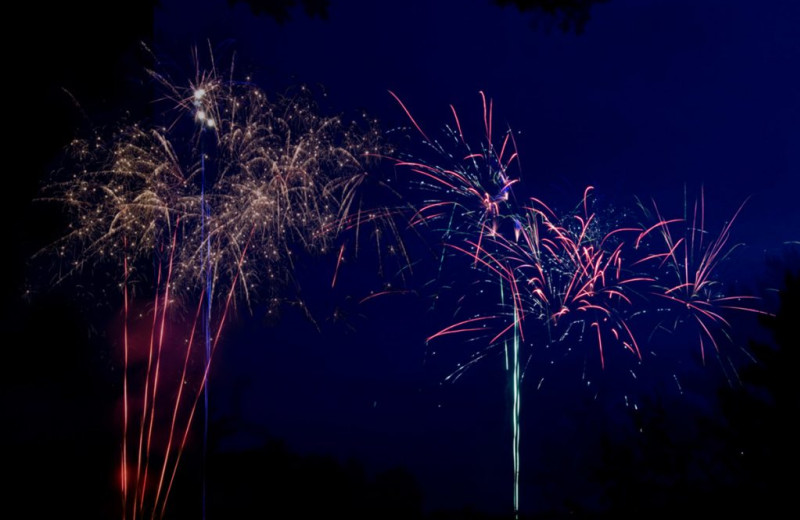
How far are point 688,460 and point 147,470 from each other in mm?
7501

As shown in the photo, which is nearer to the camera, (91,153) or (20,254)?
(20,254)

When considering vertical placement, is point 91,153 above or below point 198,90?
below

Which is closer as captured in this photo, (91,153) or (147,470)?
(91,153)

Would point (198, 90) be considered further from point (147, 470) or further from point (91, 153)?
point (147, 470)

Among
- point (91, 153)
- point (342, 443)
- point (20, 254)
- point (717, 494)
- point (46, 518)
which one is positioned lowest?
point (342, 443)

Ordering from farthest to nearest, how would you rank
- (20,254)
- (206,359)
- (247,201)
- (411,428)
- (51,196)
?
(411,428) → (247,201) → (206,359) → (51,196) → (20,254)

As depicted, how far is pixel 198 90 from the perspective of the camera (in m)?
8.88

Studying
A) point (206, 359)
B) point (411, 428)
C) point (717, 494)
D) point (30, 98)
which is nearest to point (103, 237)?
point (206, 359)

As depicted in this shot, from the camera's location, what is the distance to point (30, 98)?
3.55 meters

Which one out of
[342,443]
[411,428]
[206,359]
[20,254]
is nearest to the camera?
[20,254]

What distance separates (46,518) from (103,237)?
154 inches

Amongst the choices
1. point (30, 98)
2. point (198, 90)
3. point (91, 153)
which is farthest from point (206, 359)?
point (30, 98)

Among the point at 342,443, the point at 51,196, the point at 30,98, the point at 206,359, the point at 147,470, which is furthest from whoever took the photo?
the point at 342,443

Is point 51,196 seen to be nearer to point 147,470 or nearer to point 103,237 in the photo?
point 103,237
